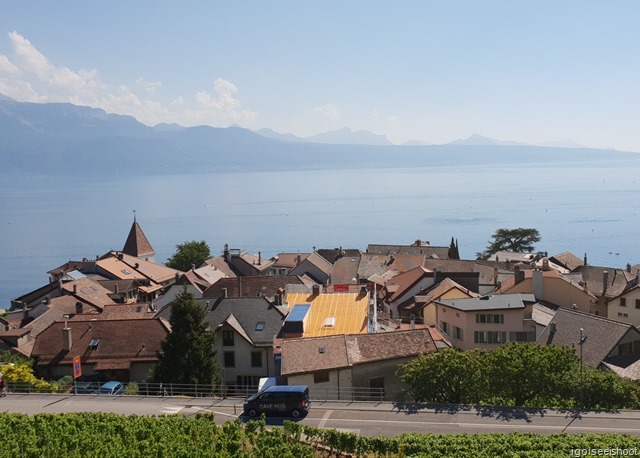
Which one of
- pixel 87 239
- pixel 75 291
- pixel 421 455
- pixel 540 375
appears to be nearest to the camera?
pixel 421 455

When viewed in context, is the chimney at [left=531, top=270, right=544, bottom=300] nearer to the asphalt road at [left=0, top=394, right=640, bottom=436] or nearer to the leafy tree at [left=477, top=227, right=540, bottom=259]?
the asphalt road at [left=0, top=394, right=640, bottom=436]

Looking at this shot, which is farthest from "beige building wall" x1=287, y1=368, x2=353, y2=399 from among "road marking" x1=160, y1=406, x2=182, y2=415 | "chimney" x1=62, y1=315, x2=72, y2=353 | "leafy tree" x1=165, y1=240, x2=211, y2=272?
"leafy tree" x1=165, y1=240, x2=211, y2=272

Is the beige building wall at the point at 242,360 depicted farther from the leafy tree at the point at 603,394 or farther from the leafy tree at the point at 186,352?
the leafy tree at the point at 603,394

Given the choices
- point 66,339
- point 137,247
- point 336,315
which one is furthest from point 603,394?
point 137,247

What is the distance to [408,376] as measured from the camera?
28.3m

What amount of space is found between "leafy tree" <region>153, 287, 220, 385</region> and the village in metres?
3.95

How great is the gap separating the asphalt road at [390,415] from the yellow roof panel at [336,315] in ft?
40.0

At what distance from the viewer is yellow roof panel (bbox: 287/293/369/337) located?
39972mm

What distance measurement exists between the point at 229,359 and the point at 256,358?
5.75ft

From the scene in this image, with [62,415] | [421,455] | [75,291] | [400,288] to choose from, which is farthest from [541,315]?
[75,291]

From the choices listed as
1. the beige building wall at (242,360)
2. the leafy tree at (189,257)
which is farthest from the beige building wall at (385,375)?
the leafy tree at (189,257)

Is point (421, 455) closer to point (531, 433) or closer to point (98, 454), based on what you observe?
point (531, 433)

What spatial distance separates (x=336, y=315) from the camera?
139 feet

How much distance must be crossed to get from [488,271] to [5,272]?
113 metres
